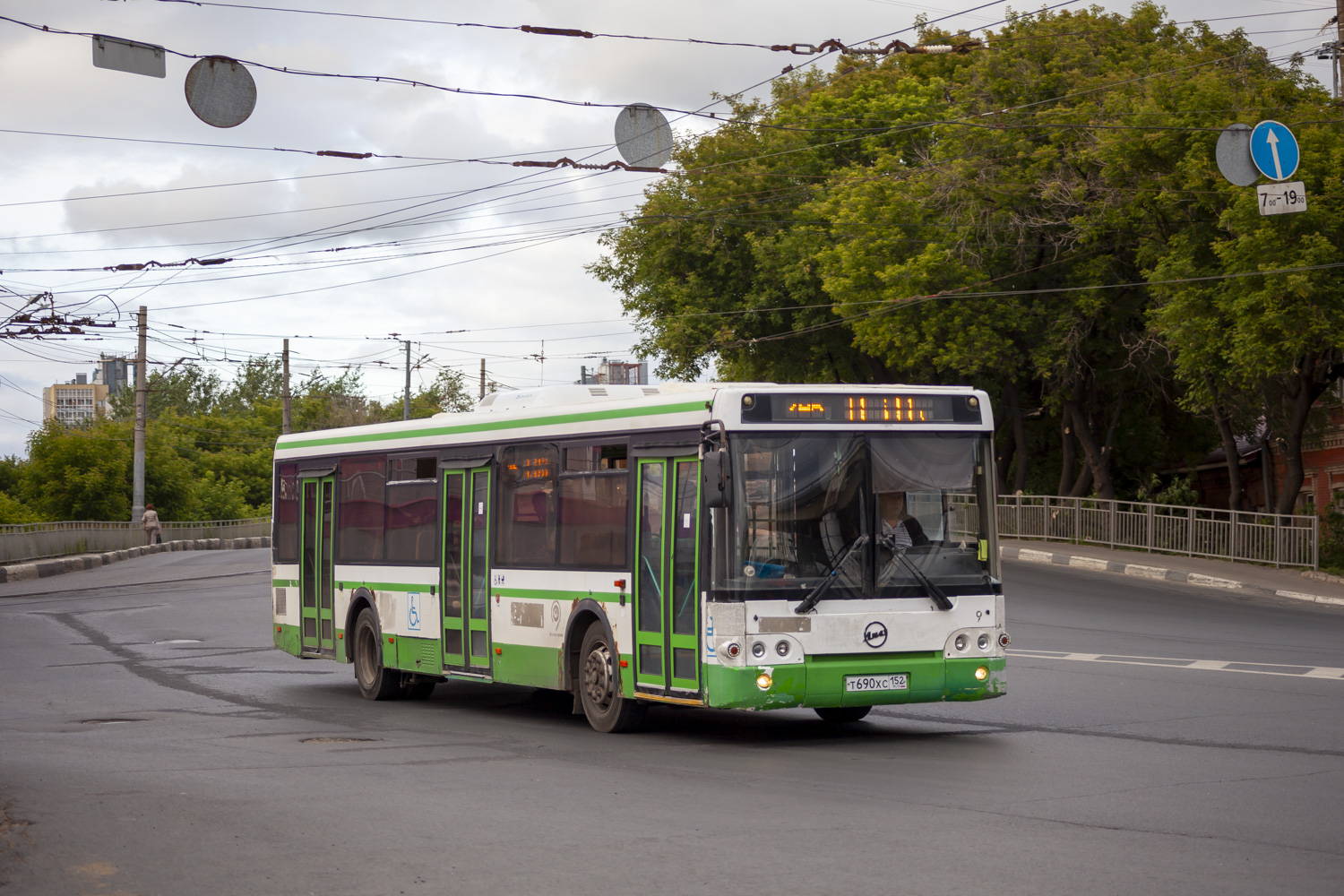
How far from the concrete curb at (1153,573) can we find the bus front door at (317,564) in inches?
705

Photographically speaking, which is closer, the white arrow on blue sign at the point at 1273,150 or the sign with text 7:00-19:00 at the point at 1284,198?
the white arrow on blue sign at the point at 1273,150

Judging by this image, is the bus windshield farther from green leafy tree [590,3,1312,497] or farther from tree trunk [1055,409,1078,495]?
tree trunk [1055,409,1078,495]

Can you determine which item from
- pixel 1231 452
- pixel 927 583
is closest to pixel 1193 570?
pixel 1231 452

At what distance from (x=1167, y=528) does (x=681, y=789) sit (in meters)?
28.4

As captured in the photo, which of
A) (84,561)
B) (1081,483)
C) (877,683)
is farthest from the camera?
(84,561)

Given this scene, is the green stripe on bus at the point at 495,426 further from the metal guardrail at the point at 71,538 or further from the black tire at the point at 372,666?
the metal guardrail at the point at 71,538

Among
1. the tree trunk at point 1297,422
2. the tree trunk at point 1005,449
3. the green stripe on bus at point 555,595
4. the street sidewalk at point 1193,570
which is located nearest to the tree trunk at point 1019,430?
the tree trunk at point 1005,449

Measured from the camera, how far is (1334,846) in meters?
7.66

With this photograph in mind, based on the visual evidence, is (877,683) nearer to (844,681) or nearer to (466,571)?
(844,681)

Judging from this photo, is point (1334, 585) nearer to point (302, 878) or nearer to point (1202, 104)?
point (1202, 104)

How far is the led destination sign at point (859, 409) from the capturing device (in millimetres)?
11656

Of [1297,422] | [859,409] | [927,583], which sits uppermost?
[1297,422]

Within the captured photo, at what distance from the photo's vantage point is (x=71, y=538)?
163ft

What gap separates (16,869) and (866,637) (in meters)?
6.40
